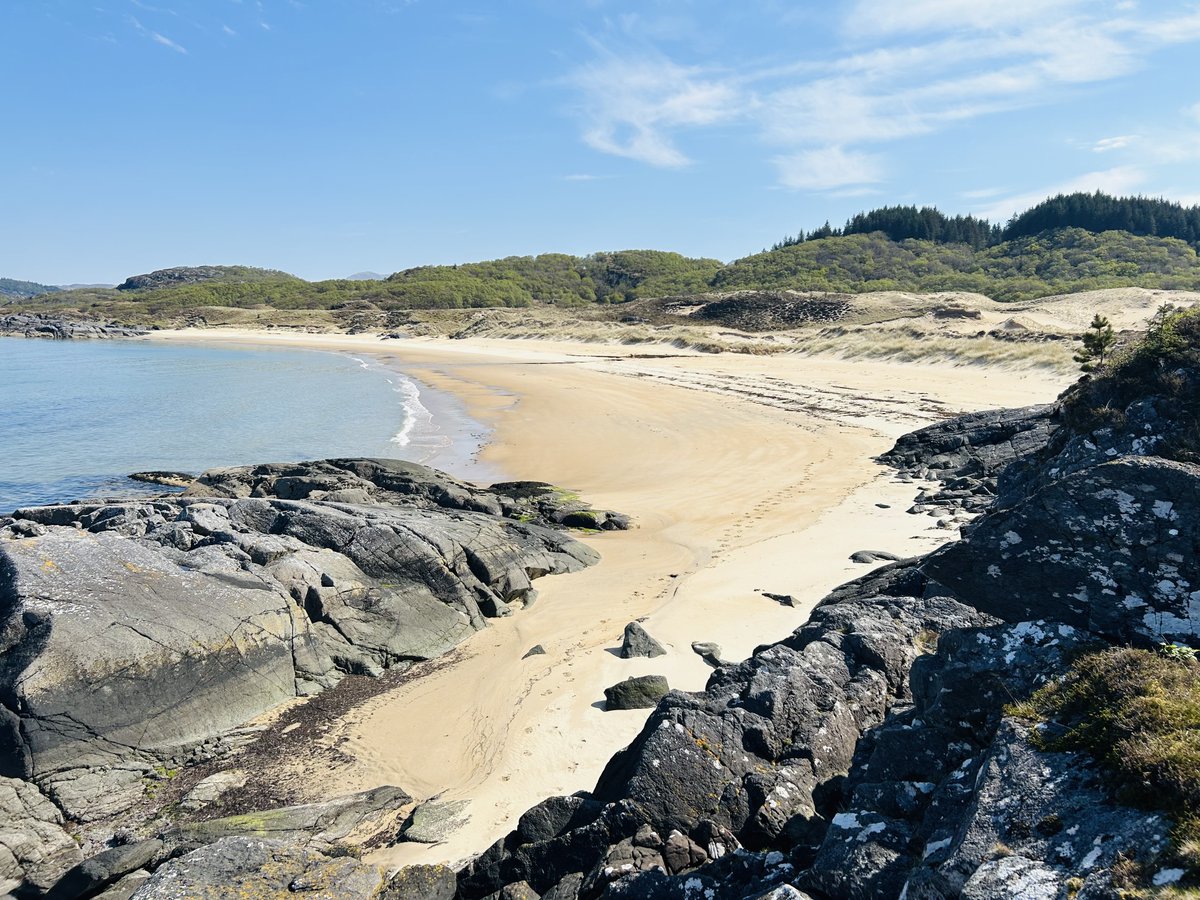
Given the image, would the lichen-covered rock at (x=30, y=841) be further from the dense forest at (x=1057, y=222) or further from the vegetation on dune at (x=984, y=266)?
the dense forest at (x=1057, y=222)

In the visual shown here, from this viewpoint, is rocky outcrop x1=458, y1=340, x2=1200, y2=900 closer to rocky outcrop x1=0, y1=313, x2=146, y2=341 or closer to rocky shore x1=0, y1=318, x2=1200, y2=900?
rocky shore x1=0, y1=318, x2=1200, y2=900

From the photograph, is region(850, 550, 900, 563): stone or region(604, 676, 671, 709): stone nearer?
region(604, 676, 671, 709): stone

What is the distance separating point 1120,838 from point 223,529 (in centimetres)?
1081

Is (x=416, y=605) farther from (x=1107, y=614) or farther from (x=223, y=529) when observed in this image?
(x=1107, y=614)

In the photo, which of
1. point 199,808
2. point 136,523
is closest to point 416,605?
point 199,808

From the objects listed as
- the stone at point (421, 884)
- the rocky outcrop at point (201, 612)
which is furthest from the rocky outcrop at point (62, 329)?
the stone at point (421, 884)

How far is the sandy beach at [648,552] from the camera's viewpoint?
24.3 ft

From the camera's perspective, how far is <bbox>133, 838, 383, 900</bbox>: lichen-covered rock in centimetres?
473

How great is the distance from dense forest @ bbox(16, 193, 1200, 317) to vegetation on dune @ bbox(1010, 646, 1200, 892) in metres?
65.6

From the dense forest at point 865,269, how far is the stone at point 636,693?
2506 inches

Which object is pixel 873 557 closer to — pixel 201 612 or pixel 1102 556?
pixel 1102 556

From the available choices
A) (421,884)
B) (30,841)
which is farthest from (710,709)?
(30,841)

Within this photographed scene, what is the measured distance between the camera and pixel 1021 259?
82.1 m

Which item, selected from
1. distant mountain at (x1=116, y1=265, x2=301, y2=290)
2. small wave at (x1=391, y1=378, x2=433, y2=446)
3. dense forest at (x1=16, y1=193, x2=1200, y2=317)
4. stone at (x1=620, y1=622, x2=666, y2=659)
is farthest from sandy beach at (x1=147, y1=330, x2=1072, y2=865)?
distant mountain at (x1=116, y1=265, x2=301, y2=290)
